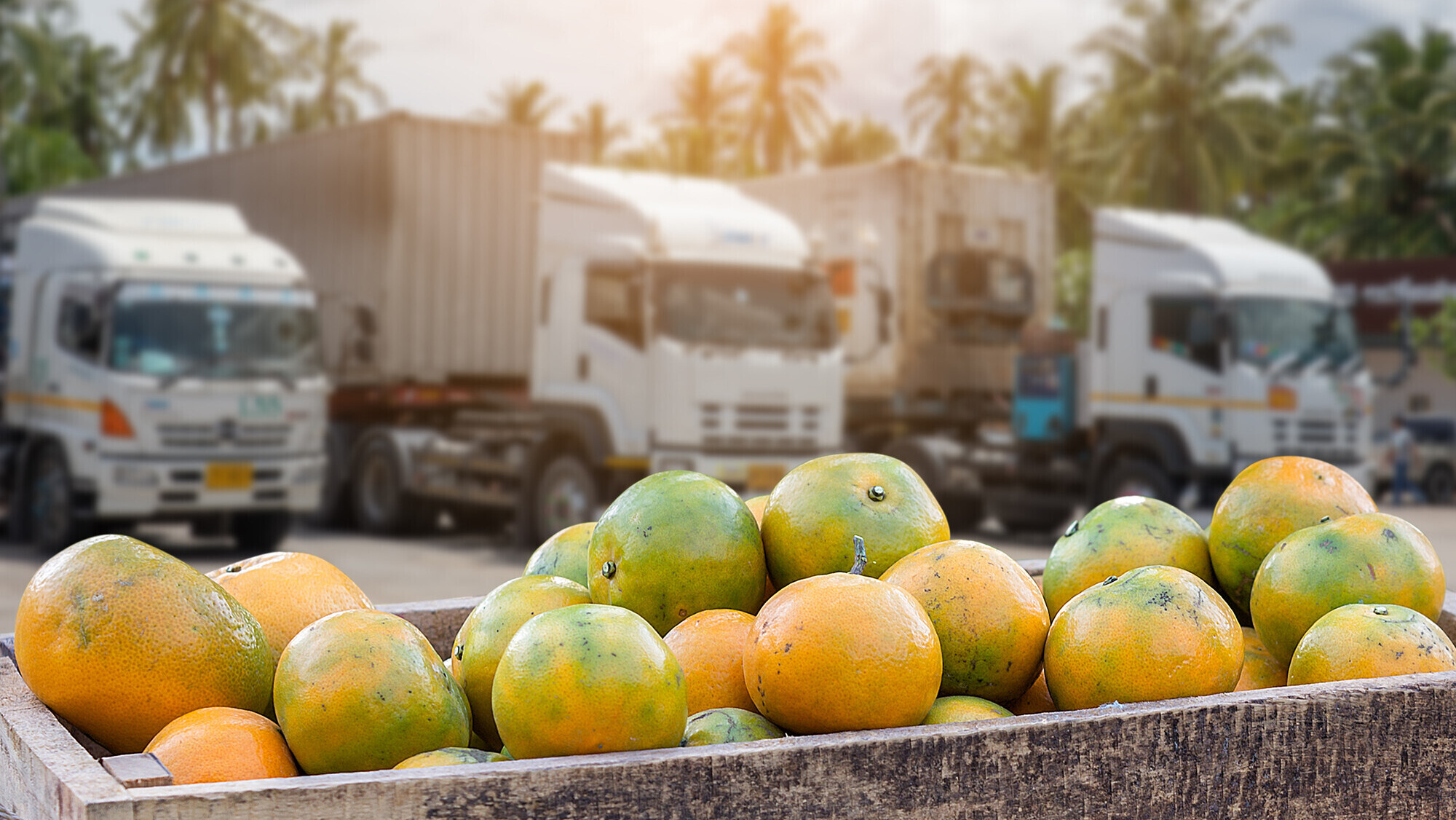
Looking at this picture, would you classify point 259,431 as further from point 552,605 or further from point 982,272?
point 552,605

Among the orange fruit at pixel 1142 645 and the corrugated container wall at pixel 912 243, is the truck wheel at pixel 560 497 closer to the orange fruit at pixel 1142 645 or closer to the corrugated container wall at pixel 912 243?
the corrugated container wall at pixel 912 243

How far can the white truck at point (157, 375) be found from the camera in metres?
11.7

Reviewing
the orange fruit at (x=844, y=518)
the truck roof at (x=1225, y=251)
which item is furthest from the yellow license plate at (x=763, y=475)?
the orange fruit at (x=844, y=518)

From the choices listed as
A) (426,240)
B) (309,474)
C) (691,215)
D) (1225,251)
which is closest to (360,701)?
(691,215)

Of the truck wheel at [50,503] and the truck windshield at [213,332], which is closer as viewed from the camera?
the truck windshield at [213,332]

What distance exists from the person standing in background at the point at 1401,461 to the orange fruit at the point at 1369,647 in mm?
21674

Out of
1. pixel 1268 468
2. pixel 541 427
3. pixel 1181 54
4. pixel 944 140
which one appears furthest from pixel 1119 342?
pixel 944 140

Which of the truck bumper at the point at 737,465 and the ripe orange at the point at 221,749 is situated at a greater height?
the ripe orange at the point at 221,749

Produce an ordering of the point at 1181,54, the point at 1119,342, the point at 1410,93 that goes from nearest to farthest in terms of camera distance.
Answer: the point at 1119,342 → the point at 1181,54 → the point at 1410,93

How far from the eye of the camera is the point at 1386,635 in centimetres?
212

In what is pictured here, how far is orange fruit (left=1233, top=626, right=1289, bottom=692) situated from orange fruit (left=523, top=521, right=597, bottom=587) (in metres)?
1.12

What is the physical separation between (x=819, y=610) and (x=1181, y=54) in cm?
3384

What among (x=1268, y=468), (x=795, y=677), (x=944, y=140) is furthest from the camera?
(x=944, y=140)

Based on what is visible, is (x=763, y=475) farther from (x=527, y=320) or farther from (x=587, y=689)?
(x=587, y=689)
